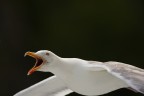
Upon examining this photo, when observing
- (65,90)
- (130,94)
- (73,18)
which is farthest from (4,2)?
(65,90)

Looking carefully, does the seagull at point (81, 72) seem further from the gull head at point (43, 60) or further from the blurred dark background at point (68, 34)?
the blurred dark background at point (68, 34)

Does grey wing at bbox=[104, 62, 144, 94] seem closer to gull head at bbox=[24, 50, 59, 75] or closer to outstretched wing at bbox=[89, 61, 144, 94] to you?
outstretched wing at bbox=[89, 61, 144, 94]

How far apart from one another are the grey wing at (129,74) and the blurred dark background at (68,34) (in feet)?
6.67

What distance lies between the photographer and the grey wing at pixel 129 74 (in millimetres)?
2551

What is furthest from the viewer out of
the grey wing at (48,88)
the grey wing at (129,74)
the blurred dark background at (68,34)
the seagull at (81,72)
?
the blurred dark background at (68,34)

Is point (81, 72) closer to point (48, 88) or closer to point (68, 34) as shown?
point (48, 88)

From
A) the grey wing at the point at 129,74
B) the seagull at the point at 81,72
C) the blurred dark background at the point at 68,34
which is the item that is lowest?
the grey wing at the point at 129,74

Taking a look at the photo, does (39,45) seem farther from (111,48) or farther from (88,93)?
(88,93)

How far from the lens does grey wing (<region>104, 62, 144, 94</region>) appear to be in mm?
2551

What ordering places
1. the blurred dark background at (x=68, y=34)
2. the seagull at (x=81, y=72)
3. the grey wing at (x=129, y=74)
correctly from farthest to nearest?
the blurred dark background at (x=68, y=34) → the seagull at (x=81, y=72) → the grey wing at (x=129, y=74)

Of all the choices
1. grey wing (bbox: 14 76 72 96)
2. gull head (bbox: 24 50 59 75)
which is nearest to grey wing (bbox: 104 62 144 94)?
gull head (bbox: 24 50 59 75)

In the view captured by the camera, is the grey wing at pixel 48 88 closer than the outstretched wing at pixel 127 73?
No

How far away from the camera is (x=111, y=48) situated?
4.98 meters

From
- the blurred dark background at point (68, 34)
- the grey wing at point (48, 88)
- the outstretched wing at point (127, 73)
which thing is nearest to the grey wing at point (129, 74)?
the outstretched wing at point (127, 73)
